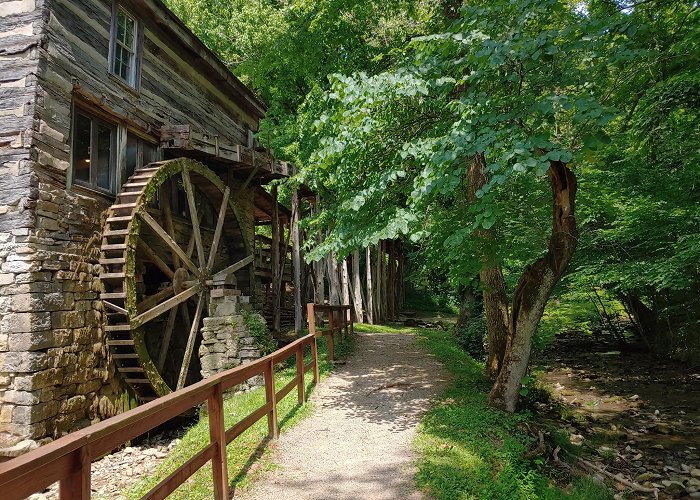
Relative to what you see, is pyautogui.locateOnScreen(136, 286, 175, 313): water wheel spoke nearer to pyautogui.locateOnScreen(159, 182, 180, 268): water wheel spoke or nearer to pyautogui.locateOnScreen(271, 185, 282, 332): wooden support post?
pyautogui.locateOnScreen(159, 182, 180, 268): water wheel spoke

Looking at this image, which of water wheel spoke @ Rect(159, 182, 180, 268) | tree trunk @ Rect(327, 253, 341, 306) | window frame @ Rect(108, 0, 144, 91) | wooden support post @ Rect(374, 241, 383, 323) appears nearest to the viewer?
window frame @ Rect(108, 0, 144, 91)

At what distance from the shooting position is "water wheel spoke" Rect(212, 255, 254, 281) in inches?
351

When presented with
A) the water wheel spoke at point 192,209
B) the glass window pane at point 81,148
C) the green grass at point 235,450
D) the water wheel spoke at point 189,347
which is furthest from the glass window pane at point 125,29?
the green grass at point 235,450

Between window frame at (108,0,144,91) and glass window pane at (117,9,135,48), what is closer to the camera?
window frame at (108,0,144,91)

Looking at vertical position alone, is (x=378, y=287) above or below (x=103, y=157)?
below

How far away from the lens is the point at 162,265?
8.52 metres

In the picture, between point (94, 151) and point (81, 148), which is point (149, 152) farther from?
point (81, 148)

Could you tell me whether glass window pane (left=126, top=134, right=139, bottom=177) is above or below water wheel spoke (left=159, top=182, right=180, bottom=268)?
above

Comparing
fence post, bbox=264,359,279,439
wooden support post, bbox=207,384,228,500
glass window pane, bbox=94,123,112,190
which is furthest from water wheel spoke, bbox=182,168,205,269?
wooden support post, bbox=207,384,228,500

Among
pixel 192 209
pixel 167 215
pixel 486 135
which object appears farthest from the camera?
pixel 192 209

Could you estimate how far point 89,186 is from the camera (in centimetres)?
691

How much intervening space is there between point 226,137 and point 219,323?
5.59 meters

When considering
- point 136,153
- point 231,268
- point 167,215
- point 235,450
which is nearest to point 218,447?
point 235,450

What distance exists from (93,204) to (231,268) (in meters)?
3.41
